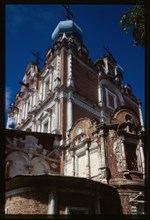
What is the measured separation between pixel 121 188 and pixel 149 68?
1425cm

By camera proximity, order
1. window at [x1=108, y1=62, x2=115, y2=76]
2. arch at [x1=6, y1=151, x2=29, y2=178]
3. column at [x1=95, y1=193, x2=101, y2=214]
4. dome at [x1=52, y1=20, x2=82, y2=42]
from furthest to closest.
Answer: window at [x1=108, y1=62, x2=115, y2=76], dome at [x1=52, y1=20, x2=82, y2=42], arch at [x1=6, y1=151, x2=29, y2=178], column at [x1=95, y1=193, x2=101, y2=214]

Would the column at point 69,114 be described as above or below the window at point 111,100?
below

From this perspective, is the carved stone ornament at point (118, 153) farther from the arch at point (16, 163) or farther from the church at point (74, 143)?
the arch at point (16, 163)

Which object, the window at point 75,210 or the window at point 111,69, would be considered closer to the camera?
the window at point 75,210

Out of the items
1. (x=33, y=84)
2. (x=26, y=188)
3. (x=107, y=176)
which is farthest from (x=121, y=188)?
(x=33, y=84)

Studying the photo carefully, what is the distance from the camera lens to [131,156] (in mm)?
18078

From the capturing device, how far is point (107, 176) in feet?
55.1

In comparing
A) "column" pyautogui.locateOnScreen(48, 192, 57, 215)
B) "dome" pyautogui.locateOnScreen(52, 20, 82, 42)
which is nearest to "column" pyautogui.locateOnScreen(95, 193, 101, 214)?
"column" pyautogui.locateOnScreen(48, 192, 57, 215)

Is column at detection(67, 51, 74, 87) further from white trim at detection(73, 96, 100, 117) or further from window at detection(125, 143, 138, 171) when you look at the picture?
window at detection(125, 143, 138, 171)

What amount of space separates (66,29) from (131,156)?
71.3 feet

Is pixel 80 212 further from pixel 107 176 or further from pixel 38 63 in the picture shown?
pixel 38 63

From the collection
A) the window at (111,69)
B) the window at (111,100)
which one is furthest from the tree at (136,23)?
the window at (111,69)

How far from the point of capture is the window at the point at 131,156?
17.6 metres

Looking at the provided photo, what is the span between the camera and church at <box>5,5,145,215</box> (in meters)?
13.8
